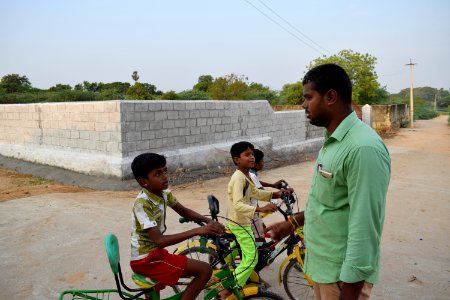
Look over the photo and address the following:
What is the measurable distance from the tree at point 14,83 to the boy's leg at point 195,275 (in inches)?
1288

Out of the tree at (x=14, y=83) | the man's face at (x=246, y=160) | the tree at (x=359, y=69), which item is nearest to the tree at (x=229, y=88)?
the tree at (x=359, y=69)

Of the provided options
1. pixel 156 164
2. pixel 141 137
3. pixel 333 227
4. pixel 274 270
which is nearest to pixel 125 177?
pixel 141 137

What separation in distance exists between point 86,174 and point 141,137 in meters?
1.64

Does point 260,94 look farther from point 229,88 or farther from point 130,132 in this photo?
point 130,132

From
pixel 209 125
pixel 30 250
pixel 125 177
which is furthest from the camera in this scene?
pixel 209 125

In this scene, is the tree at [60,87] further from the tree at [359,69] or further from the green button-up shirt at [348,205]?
the green button-up shirt at [348,205]

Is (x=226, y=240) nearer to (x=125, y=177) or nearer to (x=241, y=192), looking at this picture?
(x=241, y=192)

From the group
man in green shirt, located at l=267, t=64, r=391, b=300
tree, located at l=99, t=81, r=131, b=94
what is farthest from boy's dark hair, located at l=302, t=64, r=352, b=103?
tree, located at l=99, t=81, r=131, b=94

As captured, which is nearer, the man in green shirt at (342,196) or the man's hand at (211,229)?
the man in green shirt at (342,196)

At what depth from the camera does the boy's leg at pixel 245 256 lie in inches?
103

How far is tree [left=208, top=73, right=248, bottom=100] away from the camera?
104 feet

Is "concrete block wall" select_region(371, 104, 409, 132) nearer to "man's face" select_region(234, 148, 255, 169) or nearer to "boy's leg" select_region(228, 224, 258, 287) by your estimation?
"man's face" select_region(234, 148, 255, 169)

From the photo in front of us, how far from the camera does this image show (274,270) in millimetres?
4035

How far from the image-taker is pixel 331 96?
66.2 inches
